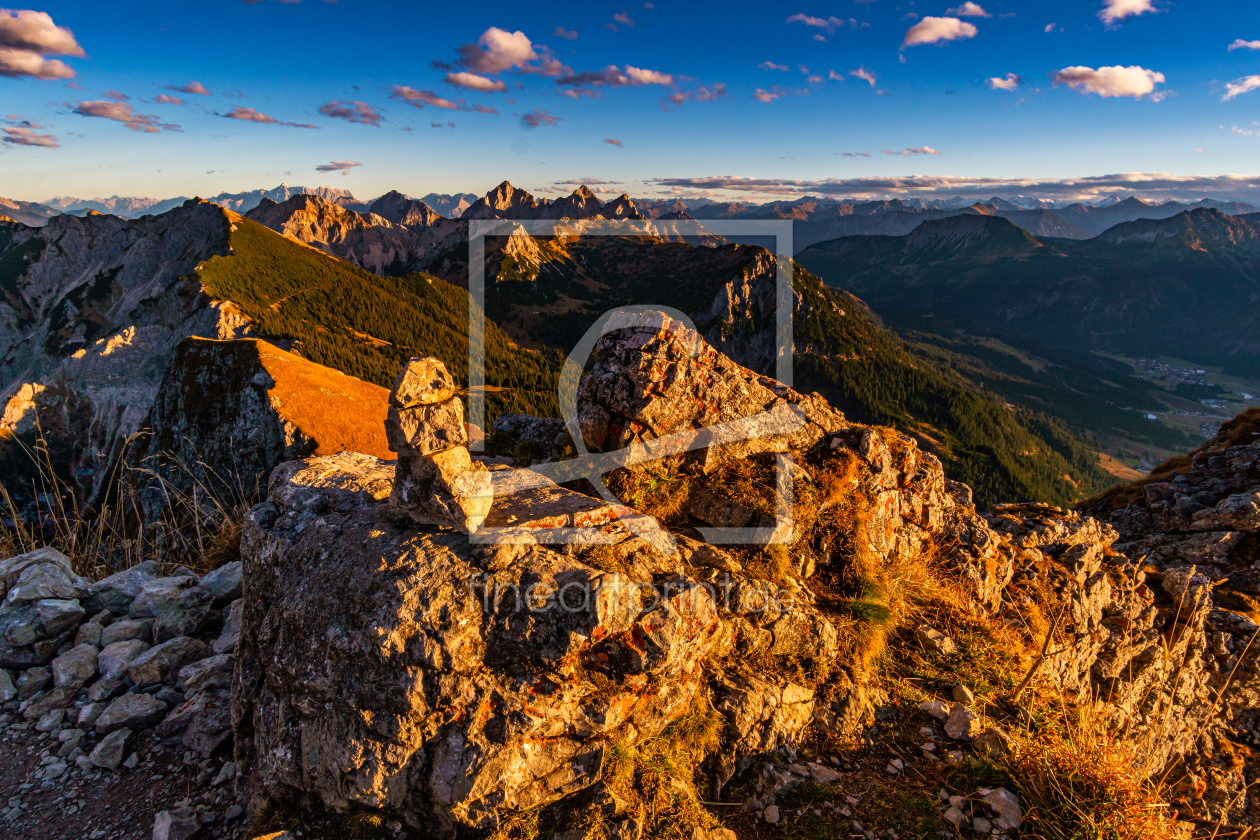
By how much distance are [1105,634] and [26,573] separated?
20461 mm

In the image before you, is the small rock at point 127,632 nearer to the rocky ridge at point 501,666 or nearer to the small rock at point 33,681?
the small rock at point 33,681

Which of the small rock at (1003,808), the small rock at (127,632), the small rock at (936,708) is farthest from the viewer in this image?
the small rock at (127,632)

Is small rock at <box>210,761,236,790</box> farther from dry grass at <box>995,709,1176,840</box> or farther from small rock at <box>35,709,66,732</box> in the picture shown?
dry grass at <box>995,709,1176,840</box>

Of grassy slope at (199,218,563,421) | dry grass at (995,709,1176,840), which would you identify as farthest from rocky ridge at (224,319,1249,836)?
grassy slope at (199,218,563,421)

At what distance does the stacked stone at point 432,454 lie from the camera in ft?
18.7

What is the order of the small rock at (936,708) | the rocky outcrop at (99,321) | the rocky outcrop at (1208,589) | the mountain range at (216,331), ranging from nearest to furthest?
1. the small rock at (936,708)
2. the rocky outcrop at (1208,589)
3. the rocky outcrop at (99,321)
4. the mountain range at (216,331)

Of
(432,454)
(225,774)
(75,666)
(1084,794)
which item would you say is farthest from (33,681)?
(1084,794)

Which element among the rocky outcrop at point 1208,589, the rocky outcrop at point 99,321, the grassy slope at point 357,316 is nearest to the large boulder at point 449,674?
the rocky outcrop at point 1208,589

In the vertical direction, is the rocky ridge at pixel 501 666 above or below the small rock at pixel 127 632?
above

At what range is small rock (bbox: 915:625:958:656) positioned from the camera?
25.7 ft

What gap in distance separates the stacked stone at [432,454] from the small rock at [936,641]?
6.79 m

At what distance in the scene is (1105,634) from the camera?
11281mm

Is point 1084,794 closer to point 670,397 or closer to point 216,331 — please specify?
point 670,397

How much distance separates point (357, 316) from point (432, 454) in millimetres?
165599
